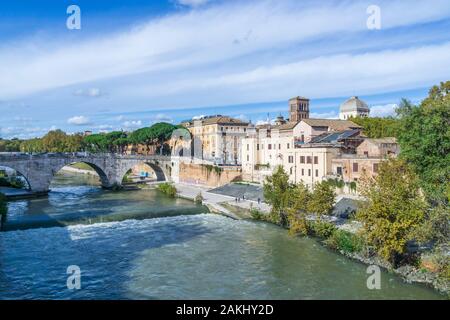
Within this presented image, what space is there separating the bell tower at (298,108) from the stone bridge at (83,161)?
2054 centimetres

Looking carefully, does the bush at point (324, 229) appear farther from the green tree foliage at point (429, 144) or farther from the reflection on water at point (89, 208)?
the reflection on water at point (89, 208)

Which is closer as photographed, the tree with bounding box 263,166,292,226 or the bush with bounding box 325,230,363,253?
the bush with bounding box 325,230,363,253

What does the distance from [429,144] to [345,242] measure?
791 cm

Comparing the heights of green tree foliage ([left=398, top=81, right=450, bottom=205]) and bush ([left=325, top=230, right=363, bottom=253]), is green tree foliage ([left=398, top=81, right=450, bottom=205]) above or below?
above

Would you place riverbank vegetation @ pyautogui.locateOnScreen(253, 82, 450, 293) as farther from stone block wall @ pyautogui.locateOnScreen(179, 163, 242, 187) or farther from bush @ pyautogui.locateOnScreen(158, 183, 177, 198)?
stone block wall @ pyautogui.locateOnScreen(179, 163, 242, 187)

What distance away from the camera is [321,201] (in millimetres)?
27219

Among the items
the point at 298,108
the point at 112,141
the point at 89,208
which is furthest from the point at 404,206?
the point at 112,141

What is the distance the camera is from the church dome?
72.6 metres

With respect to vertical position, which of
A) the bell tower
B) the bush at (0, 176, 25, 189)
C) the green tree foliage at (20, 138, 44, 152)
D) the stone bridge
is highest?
the bell tower

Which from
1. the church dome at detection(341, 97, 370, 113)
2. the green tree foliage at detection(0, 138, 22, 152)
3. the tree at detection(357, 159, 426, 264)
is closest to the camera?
the tree at detection(357, 159, 426, 264)

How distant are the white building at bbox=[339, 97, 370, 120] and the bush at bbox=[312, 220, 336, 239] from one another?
49.7m

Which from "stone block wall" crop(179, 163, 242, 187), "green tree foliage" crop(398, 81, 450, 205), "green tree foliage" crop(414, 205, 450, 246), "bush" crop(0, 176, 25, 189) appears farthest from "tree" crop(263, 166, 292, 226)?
"bush" crop(0, 176, 25, 189)

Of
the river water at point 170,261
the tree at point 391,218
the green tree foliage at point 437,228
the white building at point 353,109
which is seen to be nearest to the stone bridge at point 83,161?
the river water at point 170,261
